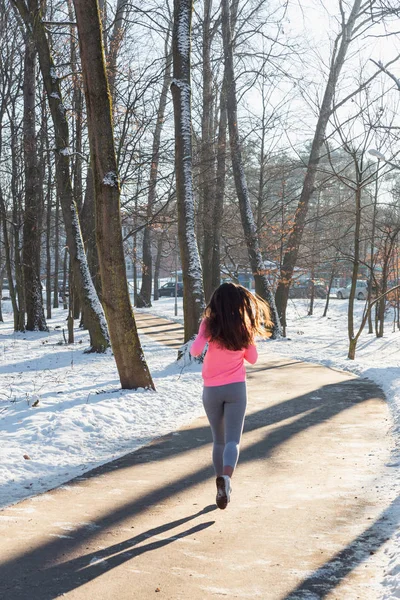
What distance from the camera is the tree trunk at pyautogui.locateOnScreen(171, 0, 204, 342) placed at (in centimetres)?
1409

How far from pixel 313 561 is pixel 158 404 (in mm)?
6008

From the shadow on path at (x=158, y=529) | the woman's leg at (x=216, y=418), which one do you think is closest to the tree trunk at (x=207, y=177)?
the shadow on path at (x=158, y=529)

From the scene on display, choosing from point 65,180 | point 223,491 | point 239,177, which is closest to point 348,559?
point 223,491

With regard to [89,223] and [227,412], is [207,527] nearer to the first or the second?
[227,412]

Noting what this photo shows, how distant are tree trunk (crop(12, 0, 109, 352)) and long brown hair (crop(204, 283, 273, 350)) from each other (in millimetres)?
11664

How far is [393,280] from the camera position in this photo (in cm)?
4344

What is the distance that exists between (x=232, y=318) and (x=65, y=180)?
40.2 feet

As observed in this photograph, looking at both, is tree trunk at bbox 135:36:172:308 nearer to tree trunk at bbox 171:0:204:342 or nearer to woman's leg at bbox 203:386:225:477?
tree trunk at bbox 171:0:204:342

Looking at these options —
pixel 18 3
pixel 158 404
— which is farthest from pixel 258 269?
pixel 158 404

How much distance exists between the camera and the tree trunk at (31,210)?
21234 millimetres

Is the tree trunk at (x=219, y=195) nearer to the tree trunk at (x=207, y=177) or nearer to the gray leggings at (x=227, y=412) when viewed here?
the tree trunk at (x=207, y=177)

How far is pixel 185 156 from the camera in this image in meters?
14.1

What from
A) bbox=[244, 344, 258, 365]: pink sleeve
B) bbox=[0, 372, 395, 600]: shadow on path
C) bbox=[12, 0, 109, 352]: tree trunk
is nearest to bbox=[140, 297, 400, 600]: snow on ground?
bbox=[0, 372, 395, 600]: shadow on path

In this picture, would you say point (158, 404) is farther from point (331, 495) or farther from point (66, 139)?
point (66, 139)
